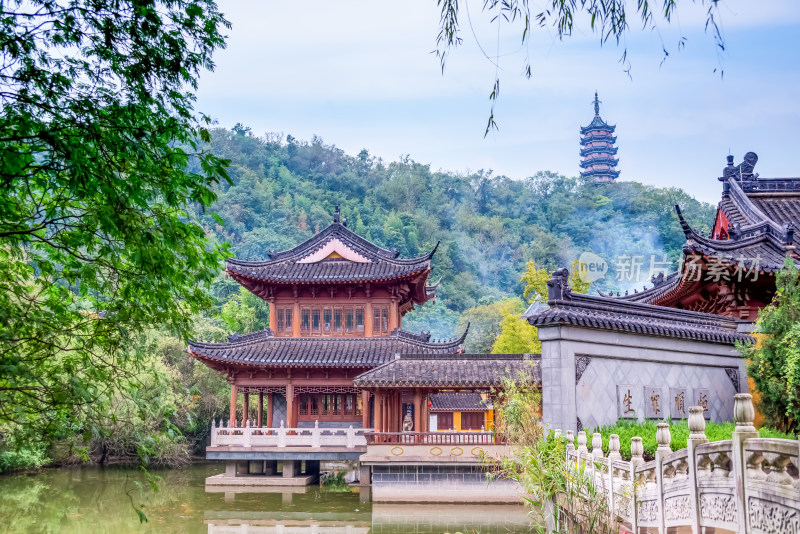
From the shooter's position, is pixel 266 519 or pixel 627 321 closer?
pixel 627 321

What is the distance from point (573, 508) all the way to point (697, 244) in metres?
7.72

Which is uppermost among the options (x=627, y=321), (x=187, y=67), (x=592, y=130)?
(x=592, y=130)

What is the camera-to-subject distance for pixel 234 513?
59.5ft

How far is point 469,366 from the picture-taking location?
2152 centimetres

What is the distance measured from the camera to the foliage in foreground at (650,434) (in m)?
10.9

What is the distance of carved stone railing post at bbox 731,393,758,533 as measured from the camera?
5.48 meters

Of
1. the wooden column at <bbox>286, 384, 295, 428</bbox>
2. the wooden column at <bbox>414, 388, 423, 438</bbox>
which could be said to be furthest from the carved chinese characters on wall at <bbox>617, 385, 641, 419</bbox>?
the wooden column at <bbox>286, 384, 295, 428</bbox>

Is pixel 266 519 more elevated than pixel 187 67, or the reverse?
pixel 187 67

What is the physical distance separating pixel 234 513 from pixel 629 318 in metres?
10.3

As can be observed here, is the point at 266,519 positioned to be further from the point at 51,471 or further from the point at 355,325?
the point at 51,471

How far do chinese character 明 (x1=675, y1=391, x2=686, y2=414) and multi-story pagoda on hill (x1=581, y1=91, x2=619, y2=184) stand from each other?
87.9 m

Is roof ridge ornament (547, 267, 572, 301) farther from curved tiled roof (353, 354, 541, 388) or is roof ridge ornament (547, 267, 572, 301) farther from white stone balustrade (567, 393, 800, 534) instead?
curved tiled roof (353, 354, 541, 388)

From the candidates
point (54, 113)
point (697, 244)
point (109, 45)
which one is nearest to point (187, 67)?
point (109, 45)

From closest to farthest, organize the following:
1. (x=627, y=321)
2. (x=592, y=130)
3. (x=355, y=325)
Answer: (x=627, y=321), (x=355, y=325), (x=592, y=130)
